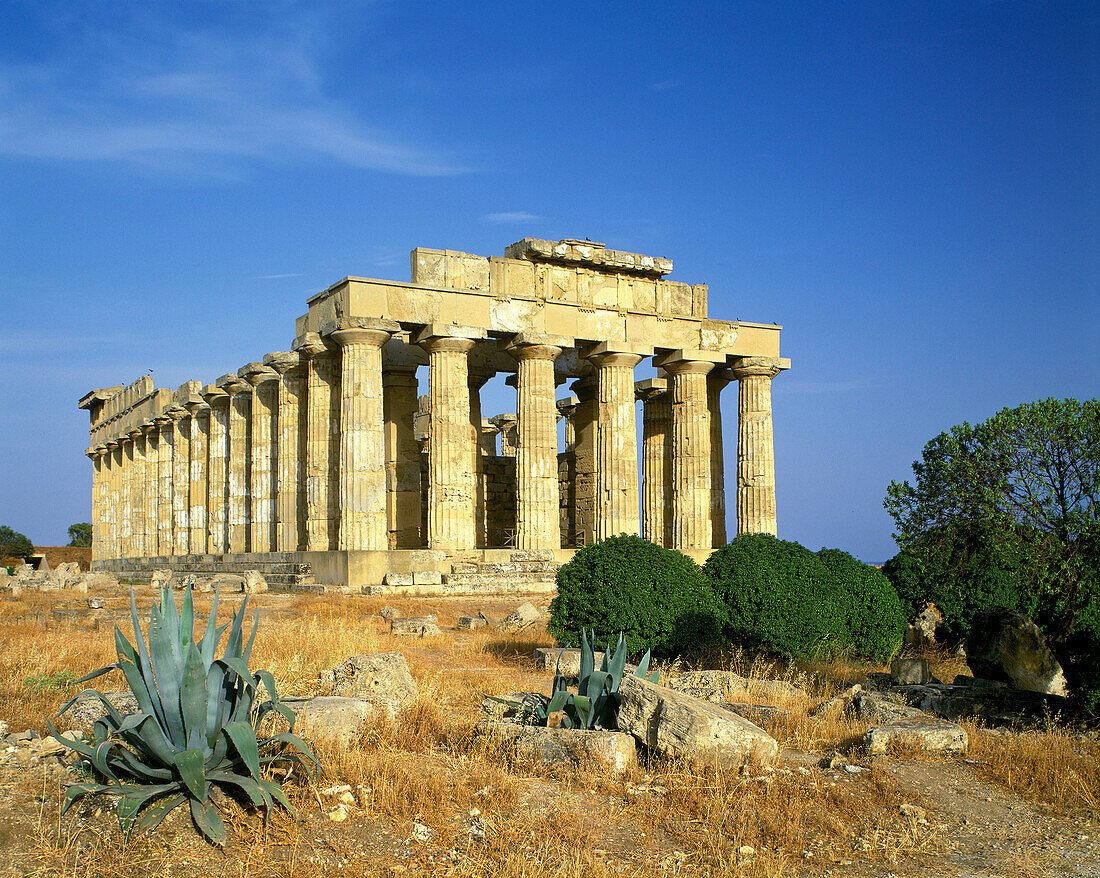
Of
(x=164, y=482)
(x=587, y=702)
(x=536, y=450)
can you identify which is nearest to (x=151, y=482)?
(x=164, y=482)

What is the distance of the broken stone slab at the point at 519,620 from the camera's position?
51.4 ft

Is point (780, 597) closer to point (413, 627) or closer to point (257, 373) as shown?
point (413, 627)

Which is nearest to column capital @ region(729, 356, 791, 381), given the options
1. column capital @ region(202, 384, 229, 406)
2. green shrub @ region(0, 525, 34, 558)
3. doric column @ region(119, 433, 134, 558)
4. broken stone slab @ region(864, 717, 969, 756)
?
column capital @ region(202, 384, 229, 406)

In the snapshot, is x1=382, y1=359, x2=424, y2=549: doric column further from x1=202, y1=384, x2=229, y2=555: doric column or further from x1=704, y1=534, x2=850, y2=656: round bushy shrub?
x1=704, y1=534, x2=850, y2=656: round bushy shrub

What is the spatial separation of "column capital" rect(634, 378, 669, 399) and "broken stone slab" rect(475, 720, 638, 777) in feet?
74.9

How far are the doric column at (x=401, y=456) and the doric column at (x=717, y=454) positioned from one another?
8848 millimetres

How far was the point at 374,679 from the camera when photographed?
8.84m

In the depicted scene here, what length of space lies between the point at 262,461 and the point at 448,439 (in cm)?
673

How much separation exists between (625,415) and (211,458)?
13697 mm

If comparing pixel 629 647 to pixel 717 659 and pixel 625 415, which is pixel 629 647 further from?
pixel 625 415

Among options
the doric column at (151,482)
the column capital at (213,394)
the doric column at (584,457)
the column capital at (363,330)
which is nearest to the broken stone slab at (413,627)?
the column capital at (363,330)

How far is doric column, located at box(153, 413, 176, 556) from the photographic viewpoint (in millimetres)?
35625

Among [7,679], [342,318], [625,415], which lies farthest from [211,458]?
[7,679]

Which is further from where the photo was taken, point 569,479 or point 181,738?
point 569,479
